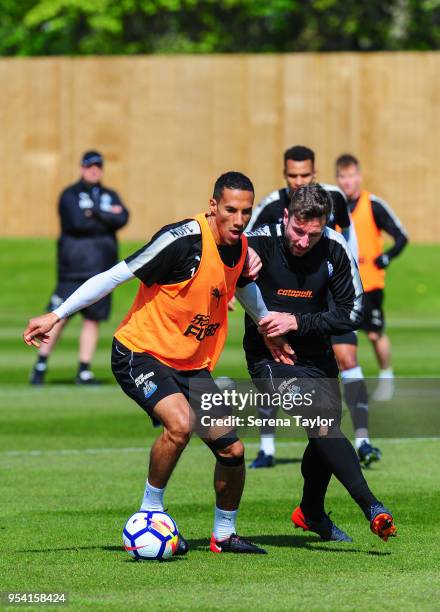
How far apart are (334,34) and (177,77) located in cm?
937

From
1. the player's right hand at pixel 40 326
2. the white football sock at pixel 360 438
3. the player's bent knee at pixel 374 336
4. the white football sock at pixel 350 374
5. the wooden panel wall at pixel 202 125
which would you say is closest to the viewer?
the player's right hand at pixel 40 326

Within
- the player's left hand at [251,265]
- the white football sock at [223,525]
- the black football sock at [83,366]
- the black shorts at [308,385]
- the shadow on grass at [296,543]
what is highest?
the player's left hand at [251,265]

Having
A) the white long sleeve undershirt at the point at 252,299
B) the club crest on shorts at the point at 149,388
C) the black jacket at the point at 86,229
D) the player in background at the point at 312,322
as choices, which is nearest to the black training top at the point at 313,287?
the player in background at the point at 312,322

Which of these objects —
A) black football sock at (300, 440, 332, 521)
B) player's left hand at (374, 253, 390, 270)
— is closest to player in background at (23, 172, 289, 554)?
black football sock at (300, 440, 332, 521)

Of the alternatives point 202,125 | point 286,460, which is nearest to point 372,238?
point 286,460

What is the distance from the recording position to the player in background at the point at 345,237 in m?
10.0

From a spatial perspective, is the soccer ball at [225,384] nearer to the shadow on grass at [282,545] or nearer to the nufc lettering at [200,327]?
the nufc lettering at [200,327]

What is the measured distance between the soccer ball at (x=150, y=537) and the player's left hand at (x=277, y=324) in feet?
3.75

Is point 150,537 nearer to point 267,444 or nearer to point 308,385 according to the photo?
point 308,385

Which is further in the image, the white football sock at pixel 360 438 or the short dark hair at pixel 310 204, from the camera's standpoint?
the white football sock at pixel 360 438

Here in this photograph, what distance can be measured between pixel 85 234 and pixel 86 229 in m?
0.08

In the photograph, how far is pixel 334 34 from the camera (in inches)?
1565

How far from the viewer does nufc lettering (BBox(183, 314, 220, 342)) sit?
7496 mm

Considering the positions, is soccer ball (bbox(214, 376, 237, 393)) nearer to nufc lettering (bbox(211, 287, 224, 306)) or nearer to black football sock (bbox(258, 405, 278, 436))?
nufc lettering (bbox(211, 287, 224, 306))
